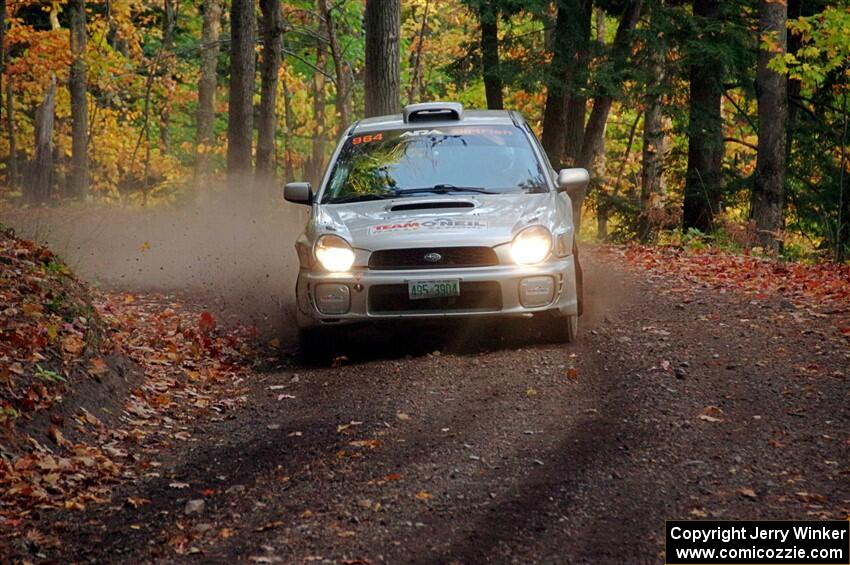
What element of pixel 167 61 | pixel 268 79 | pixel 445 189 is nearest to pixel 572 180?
pixel 445 189

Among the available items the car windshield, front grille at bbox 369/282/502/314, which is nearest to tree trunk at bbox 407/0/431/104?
the car windshield

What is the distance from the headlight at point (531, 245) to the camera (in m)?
8.70

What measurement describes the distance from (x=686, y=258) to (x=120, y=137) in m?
31.4

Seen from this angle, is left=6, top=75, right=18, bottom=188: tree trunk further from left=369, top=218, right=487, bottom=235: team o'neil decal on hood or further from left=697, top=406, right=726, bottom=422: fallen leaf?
left=697, top=406, right=726, bottom=422: fallen leaf

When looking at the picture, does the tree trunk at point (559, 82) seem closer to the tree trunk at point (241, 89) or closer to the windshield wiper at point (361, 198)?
the tree trunk at point (241, 89)

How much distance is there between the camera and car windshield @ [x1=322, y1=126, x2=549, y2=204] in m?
9.61

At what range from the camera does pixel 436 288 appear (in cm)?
859

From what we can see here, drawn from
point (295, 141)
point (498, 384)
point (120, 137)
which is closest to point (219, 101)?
point (295, 141)

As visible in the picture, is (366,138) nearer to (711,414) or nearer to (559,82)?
(711,414)

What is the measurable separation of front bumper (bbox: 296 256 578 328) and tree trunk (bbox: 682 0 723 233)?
484 inches

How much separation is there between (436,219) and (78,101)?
25.8 metres

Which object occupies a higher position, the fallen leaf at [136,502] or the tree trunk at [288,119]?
the tree trunk at [288,119]

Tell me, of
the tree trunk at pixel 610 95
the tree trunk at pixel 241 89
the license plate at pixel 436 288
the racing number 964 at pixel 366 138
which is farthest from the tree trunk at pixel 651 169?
the license plate at pixel 436 288

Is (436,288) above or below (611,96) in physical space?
below
